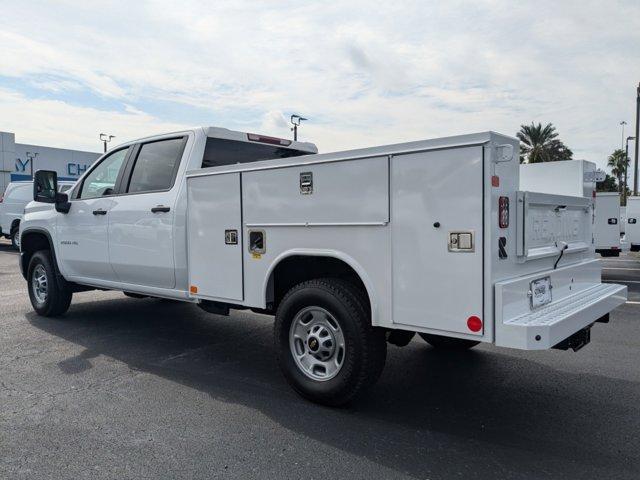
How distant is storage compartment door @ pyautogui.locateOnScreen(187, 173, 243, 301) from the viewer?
477cm

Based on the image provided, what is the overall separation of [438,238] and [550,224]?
1.15 meters

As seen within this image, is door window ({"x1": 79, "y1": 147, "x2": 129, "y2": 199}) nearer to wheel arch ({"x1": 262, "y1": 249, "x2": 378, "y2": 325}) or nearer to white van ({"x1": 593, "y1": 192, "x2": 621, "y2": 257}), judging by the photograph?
wheel arch ({"x1": 262, "y1": 249, "x2": 378, "y2": 325})

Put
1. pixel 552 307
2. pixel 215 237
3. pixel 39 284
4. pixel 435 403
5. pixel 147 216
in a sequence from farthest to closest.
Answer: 1. pixel 39 284
2. pixel 147 216
3. pixel 215 237
4. pixel 435 403
5. pixel 552 307

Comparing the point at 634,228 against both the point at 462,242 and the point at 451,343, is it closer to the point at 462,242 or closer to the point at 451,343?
the point at 451,343

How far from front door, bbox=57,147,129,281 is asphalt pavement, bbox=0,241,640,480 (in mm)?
850

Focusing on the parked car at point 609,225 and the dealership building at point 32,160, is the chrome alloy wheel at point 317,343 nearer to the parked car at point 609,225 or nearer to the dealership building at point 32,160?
the parked car at point 609,225

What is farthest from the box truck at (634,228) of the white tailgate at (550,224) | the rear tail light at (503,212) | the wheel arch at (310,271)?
the rear tail light at (503,212)

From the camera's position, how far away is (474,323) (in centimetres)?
341

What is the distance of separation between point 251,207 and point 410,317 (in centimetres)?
167

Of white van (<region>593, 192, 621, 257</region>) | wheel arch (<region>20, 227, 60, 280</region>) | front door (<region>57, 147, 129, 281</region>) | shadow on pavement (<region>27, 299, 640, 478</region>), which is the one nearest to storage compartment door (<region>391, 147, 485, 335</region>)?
shadow on pavement (<region>27, 299, 640, 478</region>)

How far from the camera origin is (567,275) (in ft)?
14.1

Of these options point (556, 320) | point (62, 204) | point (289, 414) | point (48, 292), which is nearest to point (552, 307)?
point (556, 320)

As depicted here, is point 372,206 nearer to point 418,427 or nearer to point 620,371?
point 418,427

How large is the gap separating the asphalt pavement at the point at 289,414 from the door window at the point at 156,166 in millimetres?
1723
